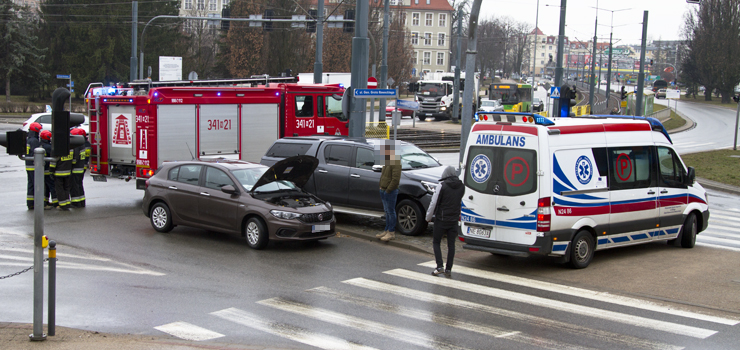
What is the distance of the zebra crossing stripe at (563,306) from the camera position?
784 centimetres

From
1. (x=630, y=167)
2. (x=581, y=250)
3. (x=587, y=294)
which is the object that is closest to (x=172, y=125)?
(x=581, y=250)

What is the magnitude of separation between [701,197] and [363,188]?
6.21 metres

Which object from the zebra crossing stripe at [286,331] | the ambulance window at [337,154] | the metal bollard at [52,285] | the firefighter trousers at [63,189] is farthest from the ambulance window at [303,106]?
the metal bollard at [52,285]

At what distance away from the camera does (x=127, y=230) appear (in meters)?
13.4

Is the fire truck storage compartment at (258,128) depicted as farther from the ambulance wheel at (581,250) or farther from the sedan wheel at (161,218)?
the ambulance wheel at (581,250)

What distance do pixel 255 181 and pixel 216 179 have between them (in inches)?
28.5

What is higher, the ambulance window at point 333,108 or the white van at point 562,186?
the ambulance window at point 333,108

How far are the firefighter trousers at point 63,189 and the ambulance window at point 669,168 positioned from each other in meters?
12.2

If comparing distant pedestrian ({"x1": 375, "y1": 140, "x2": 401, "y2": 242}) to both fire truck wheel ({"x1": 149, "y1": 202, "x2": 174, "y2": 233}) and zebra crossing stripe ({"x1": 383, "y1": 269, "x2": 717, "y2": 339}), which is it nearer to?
zebra crossing stripe ({"x1": 383, "y1": 269, "x2": 717, "y2": 339})

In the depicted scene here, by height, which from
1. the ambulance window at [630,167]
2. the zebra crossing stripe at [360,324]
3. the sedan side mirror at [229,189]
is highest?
the ambulance window at [630,167]

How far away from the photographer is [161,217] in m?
13.2

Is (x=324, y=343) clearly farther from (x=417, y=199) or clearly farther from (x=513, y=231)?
(x=417, y=199)

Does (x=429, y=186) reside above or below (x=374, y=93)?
below

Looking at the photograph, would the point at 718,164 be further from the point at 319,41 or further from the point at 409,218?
the point at 409,218
